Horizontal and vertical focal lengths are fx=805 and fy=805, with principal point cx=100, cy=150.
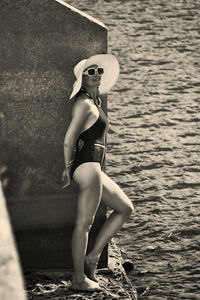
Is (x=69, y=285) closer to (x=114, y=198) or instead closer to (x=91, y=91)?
(x=114, y=198)

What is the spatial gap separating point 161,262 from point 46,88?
1.97 meters

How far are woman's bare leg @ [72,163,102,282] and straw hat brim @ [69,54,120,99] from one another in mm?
582

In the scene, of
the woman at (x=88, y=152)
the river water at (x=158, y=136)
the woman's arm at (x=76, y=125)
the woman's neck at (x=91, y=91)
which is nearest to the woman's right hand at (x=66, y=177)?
the woman at (x=88, y=152)

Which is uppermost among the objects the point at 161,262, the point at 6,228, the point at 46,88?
the point at 6,228

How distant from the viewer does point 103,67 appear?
242 inches

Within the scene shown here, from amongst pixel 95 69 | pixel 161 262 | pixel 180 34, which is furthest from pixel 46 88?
pixel 180 34

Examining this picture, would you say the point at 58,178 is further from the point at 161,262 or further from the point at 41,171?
the point at 161,262

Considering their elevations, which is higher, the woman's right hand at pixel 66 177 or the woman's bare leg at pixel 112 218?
the woman's right hand at pixel 66 177

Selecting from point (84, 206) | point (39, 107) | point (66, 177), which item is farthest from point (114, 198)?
point (39, 107)

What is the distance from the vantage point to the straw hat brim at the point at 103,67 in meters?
5.99

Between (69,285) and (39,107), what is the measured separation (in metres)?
1.42

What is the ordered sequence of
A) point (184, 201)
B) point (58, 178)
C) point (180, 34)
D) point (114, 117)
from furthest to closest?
point (180, 34)
point (114, 117)
point (184, 201)
point (58, 178)

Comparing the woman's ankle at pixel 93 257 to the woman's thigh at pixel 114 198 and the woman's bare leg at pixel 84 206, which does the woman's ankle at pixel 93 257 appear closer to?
the woman's bare leg at pixel 84 206

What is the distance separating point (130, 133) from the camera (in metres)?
10.1
